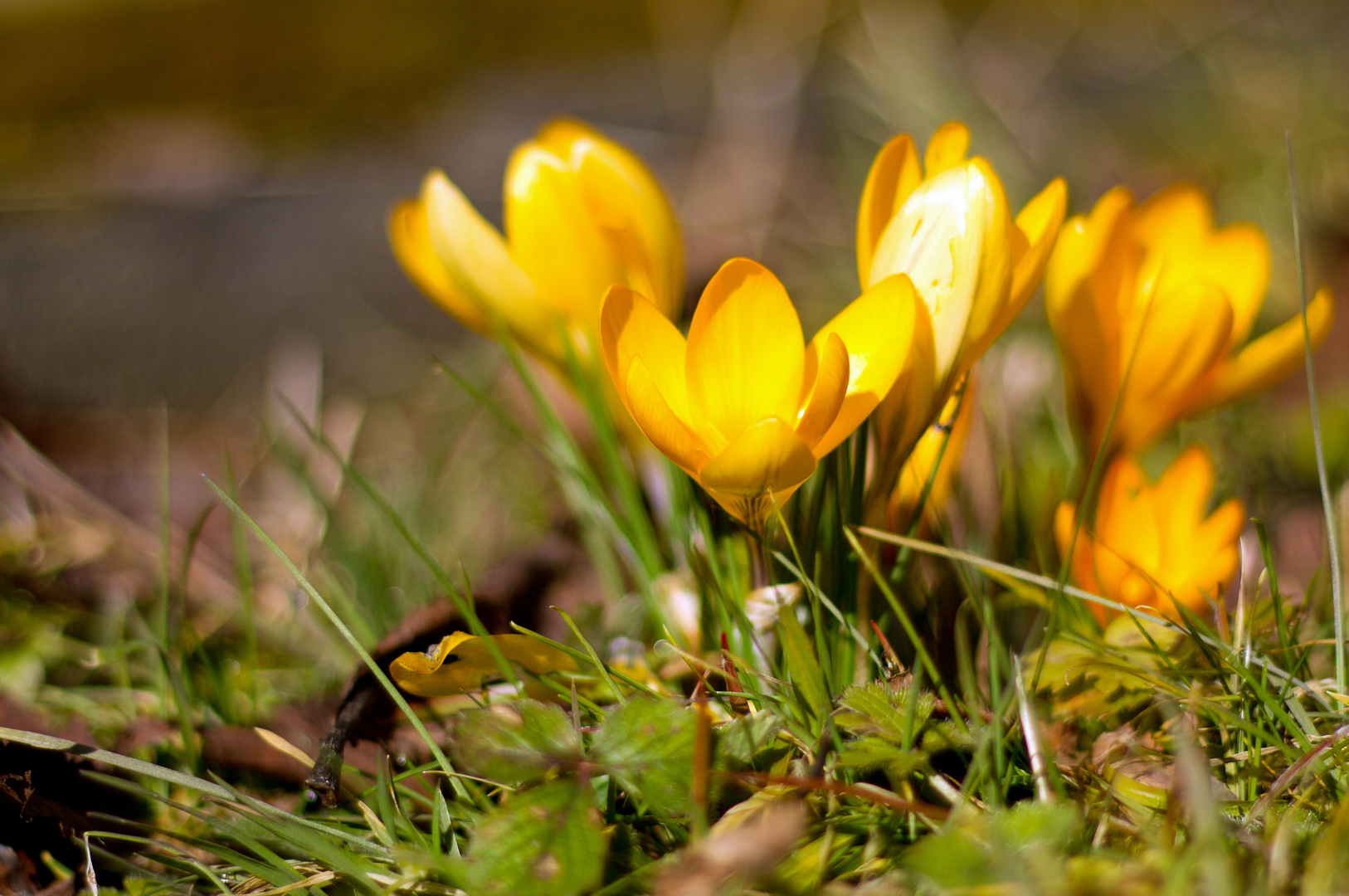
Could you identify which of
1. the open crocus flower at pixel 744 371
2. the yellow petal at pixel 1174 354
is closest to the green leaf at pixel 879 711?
the open crocus flower at pixel 744 371

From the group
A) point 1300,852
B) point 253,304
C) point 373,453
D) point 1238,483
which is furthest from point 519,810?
point 253,304

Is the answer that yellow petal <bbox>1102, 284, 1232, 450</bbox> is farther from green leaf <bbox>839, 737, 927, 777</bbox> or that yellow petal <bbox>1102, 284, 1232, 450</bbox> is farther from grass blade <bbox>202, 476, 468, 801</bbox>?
grass blade <bbox>202, 476, 468, 801</bbox>

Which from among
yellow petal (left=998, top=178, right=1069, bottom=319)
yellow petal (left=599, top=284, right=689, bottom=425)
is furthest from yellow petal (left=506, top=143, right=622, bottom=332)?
yellow petal (left=998, top=178, right=1069, bottom=319)

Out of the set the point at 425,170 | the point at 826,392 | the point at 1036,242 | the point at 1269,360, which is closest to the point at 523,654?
the point at 826,392

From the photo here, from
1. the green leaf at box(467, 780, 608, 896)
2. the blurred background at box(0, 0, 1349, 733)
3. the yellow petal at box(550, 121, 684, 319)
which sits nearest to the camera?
the green leaf at box(467, 780, 608, 896)

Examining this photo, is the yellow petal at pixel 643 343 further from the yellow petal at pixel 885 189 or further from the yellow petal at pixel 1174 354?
the yellow petal at pixel 1174 354
